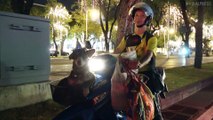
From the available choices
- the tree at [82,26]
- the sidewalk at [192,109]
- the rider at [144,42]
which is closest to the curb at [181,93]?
the sidewalk at [192,109]

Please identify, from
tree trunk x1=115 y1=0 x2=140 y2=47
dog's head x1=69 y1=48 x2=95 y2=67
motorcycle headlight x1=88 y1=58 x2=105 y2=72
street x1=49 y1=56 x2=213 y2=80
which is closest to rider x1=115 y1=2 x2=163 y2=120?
motorcycle headlight x1=88 y1=58 x2=105 y2=72

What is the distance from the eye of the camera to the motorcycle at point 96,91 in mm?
2863

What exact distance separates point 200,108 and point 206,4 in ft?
47.7

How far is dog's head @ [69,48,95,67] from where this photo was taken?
287 cm

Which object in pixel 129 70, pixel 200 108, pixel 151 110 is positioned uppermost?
pixel 129 70

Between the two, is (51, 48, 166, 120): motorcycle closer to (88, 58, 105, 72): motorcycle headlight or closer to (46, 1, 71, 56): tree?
(88, 58, 105, 72): motorcycle headlight

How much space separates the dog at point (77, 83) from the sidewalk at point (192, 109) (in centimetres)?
445

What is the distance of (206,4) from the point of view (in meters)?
21.2

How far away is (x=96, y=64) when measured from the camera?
310 cm

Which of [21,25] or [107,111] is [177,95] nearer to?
[21,25]

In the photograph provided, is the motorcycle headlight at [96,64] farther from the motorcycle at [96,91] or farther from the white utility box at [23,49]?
the white utility box at [23,49]

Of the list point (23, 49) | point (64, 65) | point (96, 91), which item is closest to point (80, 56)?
point (96, 91)

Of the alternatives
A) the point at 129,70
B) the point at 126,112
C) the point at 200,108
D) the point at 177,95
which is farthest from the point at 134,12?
the point at 177,95

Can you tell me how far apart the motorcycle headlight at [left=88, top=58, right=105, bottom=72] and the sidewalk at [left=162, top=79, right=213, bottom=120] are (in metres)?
4.25
